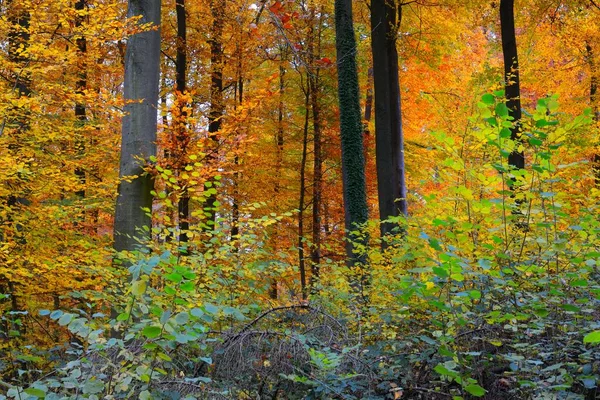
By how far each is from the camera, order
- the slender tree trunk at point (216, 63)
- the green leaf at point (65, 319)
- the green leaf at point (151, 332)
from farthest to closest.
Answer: the slender tree trunk at point (216, 63), the green leaf at point (65, 319), the green leaf at point (151, 332)

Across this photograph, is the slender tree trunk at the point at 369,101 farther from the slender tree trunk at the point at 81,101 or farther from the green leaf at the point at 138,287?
the green leaf at the point at 138,287

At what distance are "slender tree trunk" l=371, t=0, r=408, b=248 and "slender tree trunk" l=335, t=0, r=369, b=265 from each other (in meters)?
0.44

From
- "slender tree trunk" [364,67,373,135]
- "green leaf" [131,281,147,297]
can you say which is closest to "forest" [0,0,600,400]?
"green leaf" [131,281,147,297]

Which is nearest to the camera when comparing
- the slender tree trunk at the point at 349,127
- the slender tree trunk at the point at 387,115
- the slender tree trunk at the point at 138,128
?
the slender tree trunk at the point at 138,128

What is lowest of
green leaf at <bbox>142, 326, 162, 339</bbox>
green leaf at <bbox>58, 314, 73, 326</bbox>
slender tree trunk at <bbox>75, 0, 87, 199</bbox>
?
green leaf at <bbox>142, 326, 162, 339</bbox>

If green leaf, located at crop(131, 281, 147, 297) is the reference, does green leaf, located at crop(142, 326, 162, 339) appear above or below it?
below

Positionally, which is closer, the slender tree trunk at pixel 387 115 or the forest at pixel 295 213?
the forest at pixel 295 213

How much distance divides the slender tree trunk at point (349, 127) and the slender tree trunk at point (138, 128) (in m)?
3.89

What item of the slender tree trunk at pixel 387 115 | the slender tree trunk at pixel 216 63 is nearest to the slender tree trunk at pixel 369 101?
the slender tree trunk at pixel 387 115

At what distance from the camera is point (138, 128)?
6230mm

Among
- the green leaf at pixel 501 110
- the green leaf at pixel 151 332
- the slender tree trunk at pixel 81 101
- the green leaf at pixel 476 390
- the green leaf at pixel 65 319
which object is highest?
the slender tree trunk at pixel 81 101

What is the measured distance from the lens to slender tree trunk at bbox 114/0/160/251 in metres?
6.07

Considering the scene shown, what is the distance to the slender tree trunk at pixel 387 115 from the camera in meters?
Answer: 9.29

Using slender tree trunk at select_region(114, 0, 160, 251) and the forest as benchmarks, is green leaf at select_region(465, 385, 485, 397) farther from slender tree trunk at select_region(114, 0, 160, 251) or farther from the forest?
slender tree trunk at select_region(114, 0, 160, 251)
